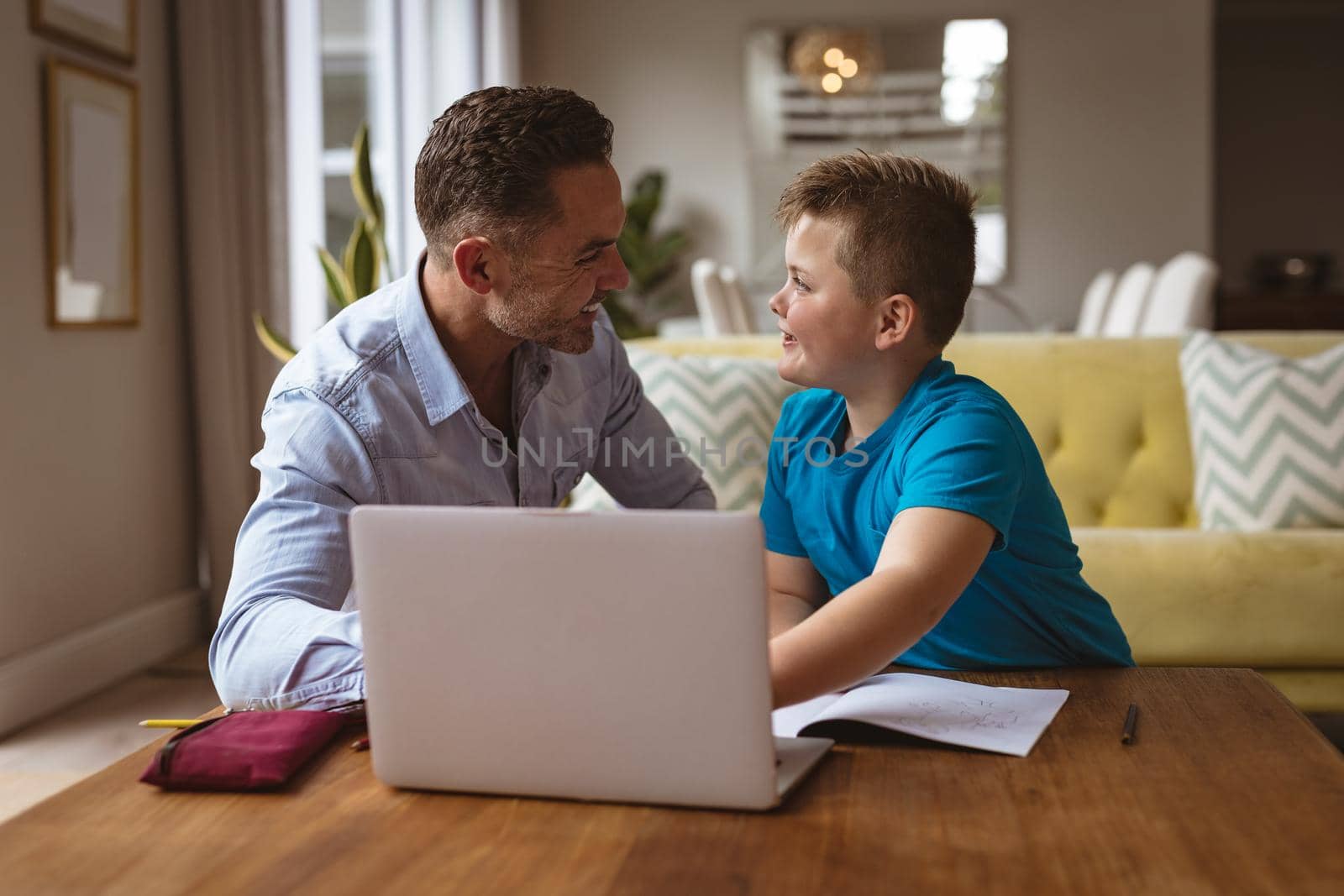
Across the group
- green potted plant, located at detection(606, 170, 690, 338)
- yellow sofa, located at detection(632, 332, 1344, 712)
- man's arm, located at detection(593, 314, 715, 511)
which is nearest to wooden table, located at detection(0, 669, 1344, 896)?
man's arm, located at detection(593, 314, 715, 511)

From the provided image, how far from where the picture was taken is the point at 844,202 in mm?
1222

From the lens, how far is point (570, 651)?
72 centimetres

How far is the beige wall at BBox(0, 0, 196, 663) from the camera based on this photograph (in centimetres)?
282

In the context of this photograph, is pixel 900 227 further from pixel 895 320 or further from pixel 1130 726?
pixel 1130 726

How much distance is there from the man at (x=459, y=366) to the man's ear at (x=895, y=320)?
30 centimetres

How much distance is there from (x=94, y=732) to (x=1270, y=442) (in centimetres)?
248

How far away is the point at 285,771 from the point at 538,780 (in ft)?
0.55

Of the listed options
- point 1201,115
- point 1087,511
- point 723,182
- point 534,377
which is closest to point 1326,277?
point 1201,115

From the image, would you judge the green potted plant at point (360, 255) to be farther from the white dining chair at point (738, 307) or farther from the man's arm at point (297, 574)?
the man's arm at point (297, 574)

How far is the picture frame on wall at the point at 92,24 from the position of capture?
2885 millimetres

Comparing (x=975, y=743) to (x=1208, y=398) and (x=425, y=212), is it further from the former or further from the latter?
(x=1208, y=398)

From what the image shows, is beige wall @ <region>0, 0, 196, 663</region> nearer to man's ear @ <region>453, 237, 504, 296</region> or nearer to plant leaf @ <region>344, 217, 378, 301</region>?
plant leaf @ <region>344, 217, 378, 301</region>

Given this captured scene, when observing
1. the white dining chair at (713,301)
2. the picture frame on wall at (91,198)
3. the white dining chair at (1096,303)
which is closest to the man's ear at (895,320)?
the picture frame on wall at (91,198)

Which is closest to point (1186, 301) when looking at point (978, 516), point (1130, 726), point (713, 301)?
point (713, 301)
